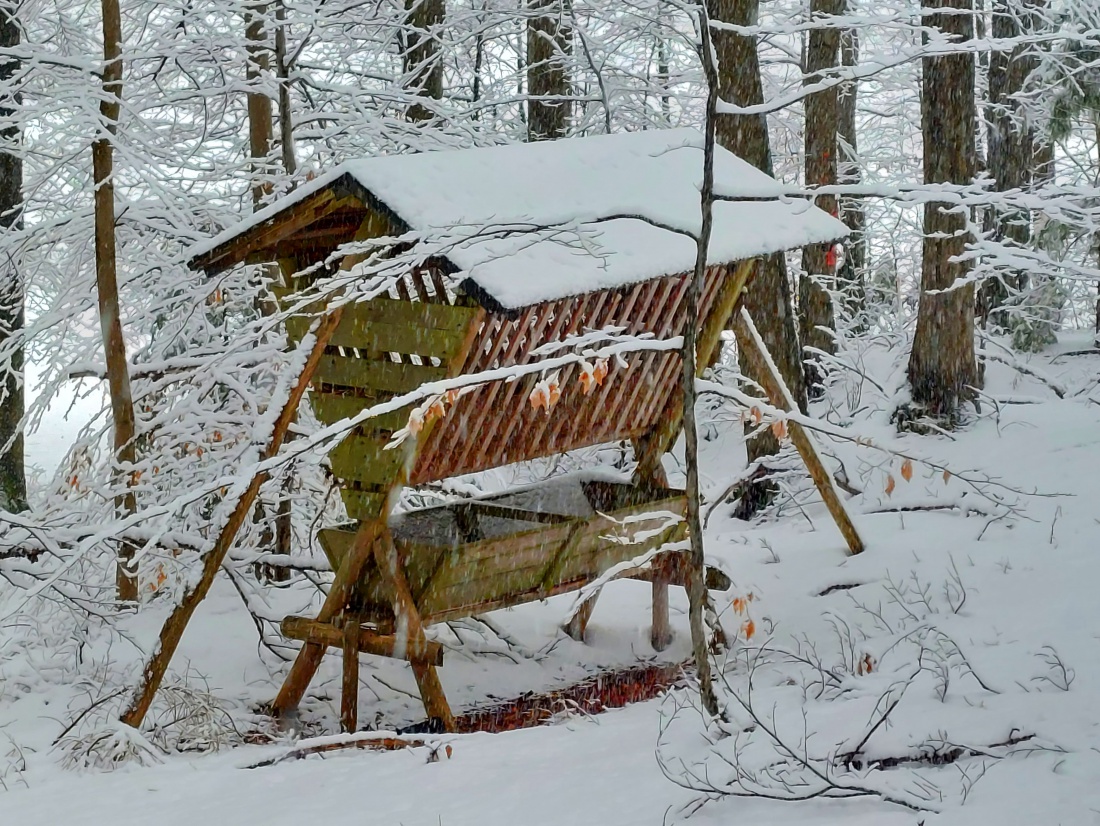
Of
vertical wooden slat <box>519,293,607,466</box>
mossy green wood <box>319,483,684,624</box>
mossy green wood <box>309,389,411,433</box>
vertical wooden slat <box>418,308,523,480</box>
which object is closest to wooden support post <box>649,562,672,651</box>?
mossy green wood <box>319,483,684,624</box>

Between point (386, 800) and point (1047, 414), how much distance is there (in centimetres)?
681

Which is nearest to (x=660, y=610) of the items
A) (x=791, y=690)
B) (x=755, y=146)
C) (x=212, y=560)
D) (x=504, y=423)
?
(x=504, y=423)

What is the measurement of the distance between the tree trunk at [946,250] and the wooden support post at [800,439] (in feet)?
7.97

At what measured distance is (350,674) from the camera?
6316mm

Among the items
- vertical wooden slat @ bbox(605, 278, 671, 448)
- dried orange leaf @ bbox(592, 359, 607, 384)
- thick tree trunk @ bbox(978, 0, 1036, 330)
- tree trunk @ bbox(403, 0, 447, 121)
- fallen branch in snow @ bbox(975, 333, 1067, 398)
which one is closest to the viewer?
dried orange leaf @ bbox(592, 359, 607, 384)

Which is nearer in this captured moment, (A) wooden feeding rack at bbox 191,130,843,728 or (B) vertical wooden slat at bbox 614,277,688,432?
(A) wooden feeding rack at bbox 191,130,843,728

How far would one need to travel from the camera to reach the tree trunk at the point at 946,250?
31.2 feet

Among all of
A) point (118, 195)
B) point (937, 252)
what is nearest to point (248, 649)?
point (118, 195)

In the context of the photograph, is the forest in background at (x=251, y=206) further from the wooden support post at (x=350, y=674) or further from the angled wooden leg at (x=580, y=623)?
the angled wooden leg at (x=580, y=623)

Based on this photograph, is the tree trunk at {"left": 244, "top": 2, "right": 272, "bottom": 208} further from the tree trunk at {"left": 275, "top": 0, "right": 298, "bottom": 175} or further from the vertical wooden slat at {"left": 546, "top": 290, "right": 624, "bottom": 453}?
the vertical wooden slat at {"left": 546, "top": 290, "right": 624, "bottom": 453}

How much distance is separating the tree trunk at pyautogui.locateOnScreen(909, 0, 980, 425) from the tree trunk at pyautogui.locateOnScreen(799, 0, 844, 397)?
356 centimetres

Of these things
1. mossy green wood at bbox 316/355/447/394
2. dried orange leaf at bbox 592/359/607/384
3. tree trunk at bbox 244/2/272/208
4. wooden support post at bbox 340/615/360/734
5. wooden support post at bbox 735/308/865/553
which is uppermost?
tree trunk at bbox 244/2/272/208

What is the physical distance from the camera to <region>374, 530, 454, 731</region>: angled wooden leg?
619 centimetres

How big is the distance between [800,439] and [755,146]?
2.82 meters
